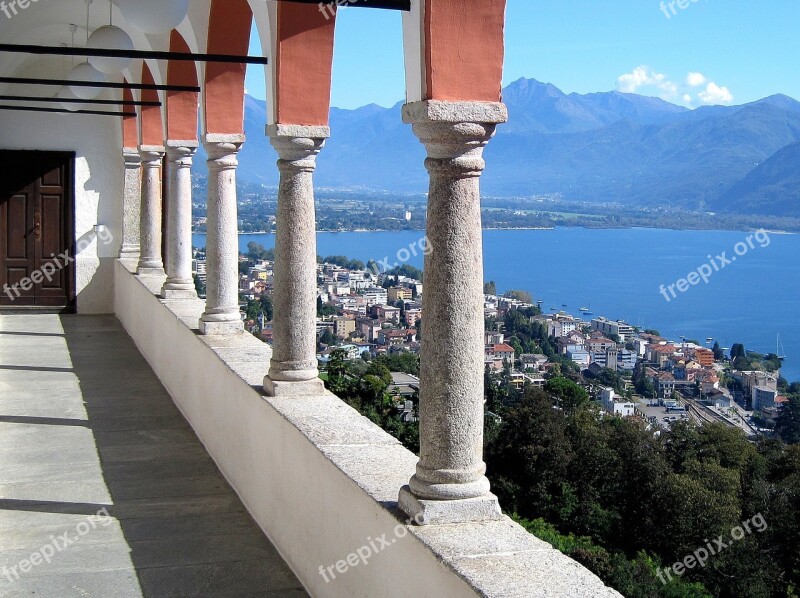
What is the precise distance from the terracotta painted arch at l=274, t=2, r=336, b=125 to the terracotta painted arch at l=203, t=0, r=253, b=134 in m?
1.68

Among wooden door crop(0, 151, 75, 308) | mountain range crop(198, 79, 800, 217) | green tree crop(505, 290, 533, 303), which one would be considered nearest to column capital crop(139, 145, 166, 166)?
wooden door crop(0, 151, 75, 308)

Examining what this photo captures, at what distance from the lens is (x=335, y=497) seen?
415cm

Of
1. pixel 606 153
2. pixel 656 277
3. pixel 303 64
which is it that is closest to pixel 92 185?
pixel 303 64

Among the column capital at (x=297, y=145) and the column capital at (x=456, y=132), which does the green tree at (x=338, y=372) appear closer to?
the column capital at (x=297, y=145)

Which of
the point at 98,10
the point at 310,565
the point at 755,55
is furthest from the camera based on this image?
the point at 755,55

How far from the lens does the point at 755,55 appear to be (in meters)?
66.6

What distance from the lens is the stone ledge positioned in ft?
9.71

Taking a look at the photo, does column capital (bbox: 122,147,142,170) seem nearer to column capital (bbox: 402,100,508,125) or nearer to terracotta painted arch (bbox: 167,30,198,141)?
terracotta painted arch (bbox: 167,30,198,141)

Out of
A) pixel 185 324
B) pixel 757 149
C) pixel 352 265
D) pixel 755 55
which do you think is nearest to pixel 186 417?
pixel 185 324

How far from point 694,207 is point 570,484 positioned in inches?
1250

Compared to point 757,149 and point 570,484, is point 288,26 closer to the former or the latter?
point 570,484

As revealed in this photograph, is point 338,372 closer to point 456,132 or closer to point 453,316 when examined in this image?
point 453,316

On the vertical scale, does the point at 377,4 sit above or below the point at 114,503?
above

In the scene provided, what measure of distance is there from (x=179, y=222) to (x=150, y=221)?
2.22 metres
